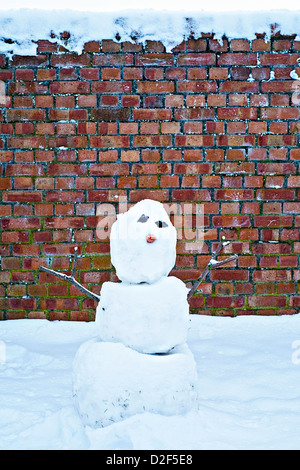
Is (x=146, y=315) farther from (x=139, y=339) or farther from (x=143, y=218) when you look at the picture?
(x=143, y=218)

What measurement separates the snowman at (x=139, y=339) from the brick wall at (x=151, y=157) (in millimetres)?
842

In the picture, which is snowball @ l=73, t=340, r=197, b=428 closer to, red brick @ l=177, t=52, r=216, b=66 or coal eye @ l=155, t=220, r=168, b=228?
coal eye @ l=155, t=220, r=168, b=228

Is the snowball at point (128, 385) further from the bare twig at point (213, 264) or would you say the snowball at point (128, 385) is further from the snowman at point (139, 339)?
the bare twig at point (213, 264)

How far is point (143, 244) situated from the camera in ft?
4.21

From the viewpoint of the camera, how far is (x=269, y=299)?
221cm

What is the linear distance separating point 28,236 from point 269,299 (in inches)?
57.5

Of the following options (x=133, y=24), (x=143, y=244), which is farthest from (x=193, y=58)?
(x=143, y=244)

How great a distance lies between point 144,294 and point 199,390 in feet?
1.76

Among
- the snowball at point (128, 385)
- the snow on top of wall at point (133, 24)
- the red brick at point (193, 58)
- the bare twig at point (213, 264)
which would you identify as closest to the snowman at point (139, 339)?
the snowball at point (128, 385)

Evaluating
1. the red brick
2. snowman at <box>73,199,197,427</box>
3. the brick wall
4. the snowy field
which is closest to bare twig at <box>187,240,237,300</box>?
snowman at <box>73,199,197,427</box>

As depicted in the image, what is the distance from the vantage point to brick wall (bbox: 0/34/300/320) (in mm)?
2119

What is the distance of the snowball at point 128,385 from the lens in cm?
120

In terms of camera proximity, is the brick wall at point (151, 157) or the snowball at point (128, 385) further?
the brick wall at point (151, 157)

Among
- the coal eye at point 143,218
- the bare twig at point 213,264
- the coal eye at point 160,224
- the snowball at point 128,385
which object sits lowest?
the snowball at point 128,385
